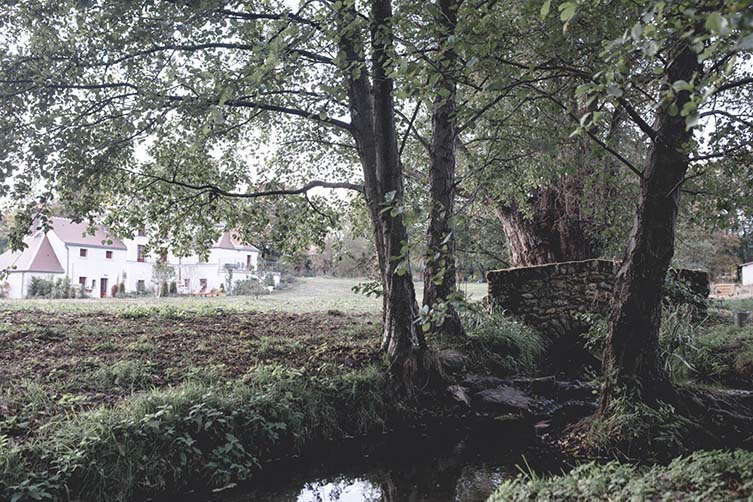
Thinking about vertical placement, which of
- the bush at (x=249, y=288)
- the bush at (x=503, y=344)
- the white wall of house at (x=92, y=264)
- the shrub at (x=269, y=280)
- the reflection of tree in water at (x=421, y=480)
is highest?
the white wall of house at (x=92, y=264)

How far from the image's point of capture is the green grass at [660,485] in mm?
2953

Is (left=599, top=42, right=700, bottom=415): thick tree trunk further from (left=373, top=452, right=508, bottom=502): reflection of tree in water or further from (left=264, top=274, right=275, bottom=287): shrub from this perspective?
(left=264, top=274, right=275, bottom=287): shrub

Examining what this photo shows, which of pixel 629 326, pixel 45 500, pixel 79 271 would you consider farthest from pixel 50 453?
pixel 79 271

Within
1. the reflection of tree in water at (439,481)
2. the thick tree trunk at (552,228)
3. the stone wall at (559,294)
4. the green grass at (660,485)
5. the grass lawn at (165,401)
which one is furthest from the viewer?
the thick tree trunk at (552,228)

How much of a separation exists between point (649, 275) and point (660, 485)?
2.29 metres

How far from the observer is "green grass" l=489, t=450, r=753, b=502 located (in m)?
2.95

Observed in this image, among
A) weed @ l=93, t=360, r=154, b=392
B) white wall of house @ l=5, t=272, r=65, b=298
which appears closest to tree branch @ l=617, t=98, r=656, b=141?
weed @ l=93, t=360, r=154, b=392

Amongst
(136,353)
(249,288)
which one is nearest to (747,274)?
(249,288)

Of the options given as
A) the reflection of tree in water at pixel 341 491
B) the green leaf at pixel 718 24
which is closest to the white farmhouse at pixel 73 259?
the reflection of tree in water at pixel 341 491

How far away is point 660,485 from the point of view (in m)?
3.19

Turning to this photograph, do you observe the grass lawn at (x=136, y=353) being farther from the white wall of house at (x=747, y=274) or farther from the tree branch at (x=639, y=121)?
the white wall of house at (x=747, y=274)

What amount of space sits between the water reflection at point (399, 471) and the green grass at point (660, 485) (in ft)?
3.03

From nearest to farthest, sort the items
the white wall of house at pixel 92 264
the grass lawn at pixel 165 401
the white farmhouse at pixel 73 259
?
the grass lawn at pixel 165 401
the white farmhouse at pixel 73 259
the white wall of house at pixel 92 264

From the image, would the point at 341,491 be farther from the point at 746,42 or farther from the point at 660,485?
the point at 746,42
